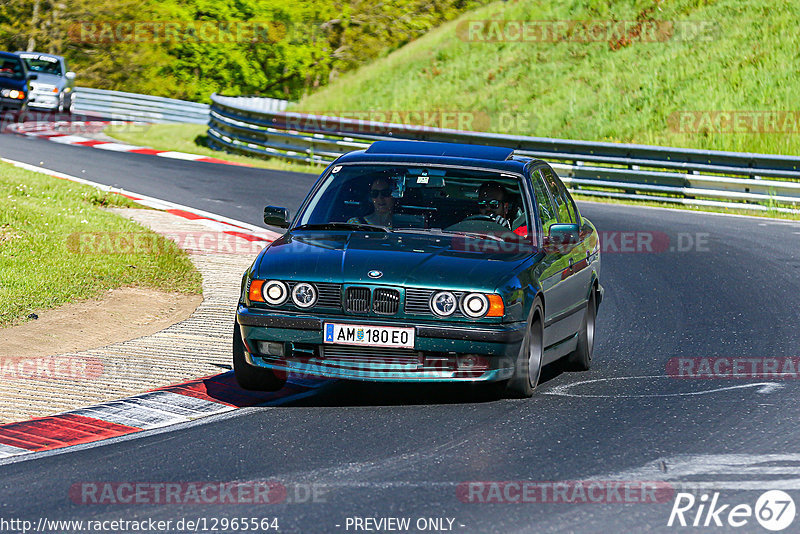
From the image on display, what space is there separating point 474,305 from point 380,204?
4.77ft

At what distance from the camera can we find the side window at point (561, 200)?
31.6 ft

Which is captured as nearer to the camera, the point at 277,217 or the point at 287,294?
the point at 287,294

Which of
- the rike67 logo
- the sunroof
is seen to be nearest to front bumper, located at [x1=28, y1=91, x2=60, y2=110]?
the sunroof

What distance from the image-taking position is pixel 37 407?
7.64 metres

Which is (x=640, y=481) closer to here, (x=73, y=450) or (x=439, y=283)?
(x=439, y=283)

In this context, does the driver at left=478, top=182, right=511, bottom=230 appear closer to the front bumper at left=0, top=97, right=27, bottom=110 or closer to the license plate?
the license plate

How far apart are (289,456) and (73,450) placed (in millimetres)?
1179

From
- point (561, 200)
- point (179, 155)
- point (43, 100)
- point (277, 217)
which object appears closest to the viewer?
point (277, 217)

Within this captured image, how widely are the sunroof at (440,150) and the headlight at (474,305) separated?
1.79 metres

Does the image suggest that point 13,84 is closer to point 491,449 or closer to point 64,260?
point 64,260

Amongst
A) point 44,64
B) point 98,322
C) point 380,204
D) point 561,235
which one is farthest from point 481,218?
point 44,64

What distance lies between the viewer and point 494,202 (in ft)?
28.7

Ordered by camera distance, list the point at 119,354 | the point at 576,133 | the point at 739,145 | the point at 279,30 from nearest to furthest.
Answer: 1. the point at 119,354
2. the point at 739,145
3. the point at 576,133
4. the point at 279,30

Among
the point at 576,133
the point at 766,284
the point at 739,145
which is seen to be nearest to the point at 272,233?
the point at 766,284
